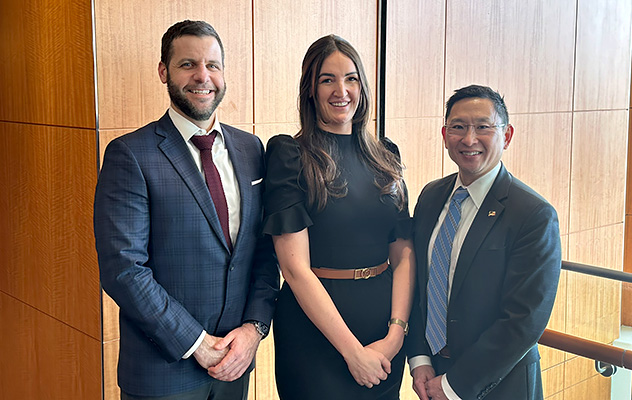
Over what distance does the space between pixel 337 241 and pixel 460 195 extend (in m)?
0.43

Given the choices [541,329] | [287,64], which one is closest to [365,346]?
[541,329]

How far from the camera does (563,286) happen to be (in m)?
2.43

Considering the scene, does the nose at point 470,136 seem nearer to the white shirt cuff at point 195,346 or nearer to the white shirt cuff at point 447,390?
the white shirt cuff at point 447,390

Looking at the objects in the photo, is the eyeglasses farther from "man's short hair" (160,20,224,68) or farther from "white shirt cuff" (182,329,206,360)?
"white shirt cuff" (182,329,206,360)

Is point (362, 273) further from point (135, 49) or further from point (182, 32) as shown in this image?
point (135, 49)

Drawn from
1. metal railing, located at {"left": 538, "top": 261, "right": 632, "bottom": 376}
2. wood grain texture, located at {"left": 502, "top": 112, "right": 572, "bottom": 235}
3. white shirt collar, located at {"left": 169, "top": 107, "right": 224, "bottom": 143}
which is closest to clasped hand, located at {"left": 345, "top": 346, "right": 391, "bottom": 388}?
metal railing, located at {"left": 538, "top": 261, "right": 632, "bottom": 376}

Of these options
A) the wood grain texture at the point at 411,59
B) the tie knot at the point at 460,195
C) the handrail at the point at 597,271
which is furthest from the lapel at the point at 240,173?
the wood grain texture at the point at 411,59

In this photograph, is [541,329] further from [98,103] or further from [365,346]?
[98,103]

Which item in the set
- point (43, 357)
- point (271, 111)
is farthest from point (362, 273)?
point (43, 357)

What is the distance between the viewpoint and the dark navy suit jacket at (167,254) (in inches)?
83.7

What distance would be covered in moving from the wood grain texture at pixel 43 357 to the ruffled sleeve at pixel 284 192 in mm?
1226

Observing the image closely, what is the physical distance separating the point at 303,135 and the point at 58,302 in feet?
5.45

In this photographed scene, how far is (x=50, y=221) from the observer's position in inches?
128

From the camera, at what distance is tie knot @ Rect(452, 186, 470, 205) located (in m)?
2.17
